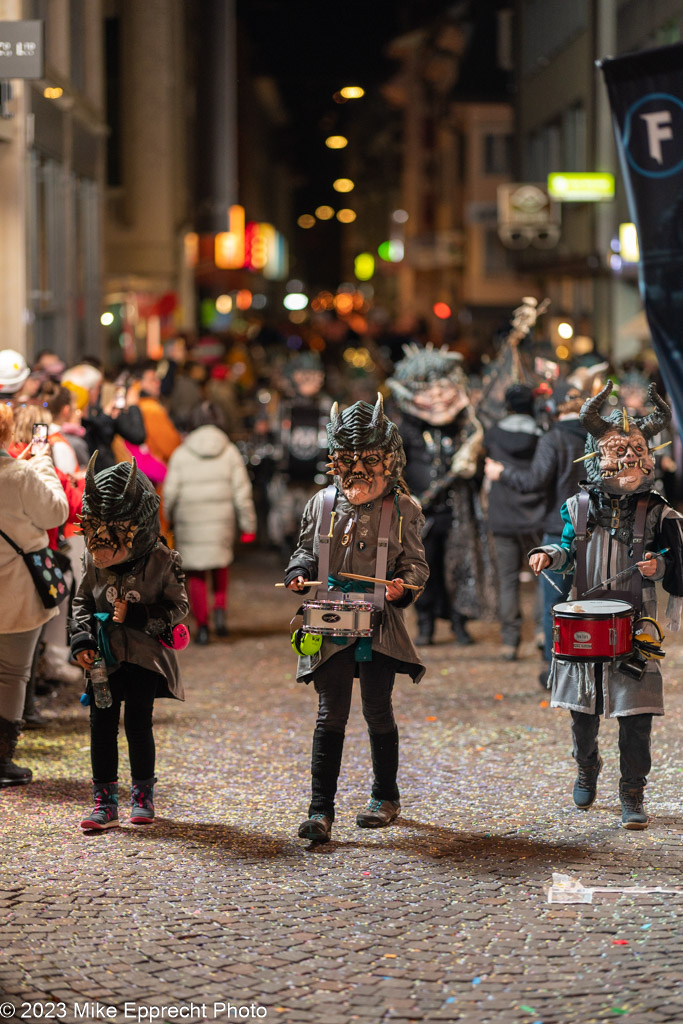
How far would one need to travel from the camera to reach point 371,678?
6.80m

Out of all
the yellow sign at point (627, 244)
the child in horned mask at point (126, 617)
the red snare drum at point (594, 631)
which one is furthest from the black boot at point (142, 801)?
the yellow sign at point (627, 244)

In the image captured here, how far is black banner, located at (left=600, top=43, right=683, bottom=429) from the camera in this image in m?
6.25

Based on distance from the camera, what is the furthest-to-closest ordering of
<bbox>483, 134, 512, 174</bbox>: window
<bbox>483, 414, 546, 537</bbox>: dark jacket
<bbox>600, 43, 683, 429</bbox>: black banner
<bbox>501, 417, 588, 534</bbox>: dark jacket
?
<bbox>483, 134, 512, 174</bbox>: window < <bbox>483, 414, 546, 537</bbox>: dark jacket < <bbox>501, 417, 588, 534</bbox>: dark jacket < <bbox>600, 43, 683, 429</bbox>: black banner

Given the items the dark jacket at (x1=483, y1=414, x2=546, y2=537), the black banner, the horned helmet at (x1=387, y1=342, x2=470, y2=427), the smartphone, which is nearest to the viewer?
the black banner

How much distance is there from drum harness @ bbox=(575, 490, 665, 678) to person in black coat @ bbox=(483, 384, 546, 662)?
135 inches

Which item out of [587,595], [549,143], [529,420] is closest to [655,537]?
[587,595]

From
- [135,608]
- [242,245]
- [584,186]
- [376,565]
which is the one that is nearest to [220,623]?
[135,608]

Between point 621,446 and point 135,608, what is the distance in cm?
232

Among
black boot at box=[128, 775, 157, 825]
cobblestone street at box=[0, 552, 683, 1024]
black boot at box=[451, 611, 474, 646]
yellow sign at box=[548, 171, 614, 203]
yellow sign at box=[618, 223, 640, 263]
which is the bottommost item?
cobblestone street at box=[0, 552, 683, 1024]

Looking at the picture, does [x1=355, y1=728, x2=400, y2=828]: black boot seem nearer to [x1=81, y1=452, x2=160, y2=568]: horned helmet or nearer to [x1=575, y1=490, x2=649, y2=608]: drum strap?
[x1=575, y1=490, x2=649, y2=608]: drum strap

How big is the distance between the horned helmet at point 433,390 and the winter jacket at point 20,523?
450 centimetres

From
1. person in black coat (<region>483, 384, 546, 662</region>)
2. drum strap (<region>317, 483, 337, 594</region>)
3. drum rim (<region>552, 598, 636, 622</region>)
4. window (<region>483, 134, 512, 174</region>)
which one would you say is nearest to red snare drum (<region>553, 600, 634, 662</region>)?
drum rim (<region>552, 598, 636, 622</region>)

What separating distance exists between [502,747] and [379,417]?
8.35ft

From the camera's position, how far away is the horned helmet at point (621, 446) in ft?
22.2
